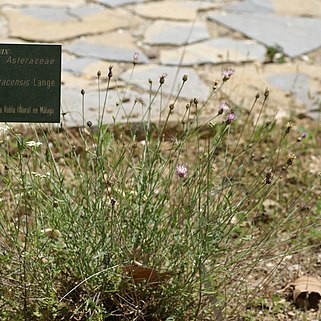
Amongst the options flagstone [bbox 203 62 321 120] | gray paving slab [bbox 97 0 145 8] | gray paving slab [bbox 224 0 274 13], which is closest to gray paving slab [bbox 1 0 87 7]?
gray paving slab [bbox 97 0 145 8]

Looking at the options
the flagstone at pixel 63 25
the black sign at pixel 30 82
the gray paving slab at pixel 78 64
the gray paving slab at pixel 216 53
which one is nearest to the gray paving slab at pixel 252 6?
the gray paving slab at pixel 216 53

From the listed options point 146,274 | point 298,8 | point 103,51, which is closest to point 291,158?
point 146,274

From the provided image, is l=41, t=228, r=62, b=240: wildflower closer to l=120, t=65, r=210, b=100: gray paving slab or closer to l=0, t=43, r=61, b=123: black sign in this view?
l=0, t=43, r=61, b=123: black sign

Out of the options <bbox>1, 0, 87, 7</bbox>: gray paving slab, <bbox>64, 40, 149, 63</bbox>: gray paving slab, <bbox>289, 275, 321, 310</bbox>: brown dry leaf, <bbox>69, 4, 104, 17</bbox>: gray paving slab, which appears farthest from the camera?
<bbox>1, 0, 87, 7</bbox>: gray paving slab

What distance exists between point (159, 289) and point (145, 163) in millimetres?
417

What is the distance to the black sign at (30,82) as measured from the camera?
2.40 metres

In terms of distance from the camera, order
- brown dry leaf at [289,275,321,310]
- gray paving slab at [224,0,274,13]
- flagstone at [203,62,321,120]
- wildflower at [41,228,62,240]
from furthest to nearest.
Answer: gray paving slab at [224,0,274,13] < flagstone at [203,62,321,120] < brown dry leaf at [289,275,321,310] < wildflower at [41,228,62,240]

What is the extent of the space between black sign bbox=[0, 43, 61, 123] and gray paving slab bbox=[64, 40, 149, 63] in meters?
2.52

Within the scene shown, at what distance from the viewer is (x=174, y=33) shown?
18.0 ft

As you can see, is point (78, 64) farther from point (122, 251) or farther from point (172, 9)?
point (122, 251)

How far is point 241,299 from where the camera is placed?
9.09 feet

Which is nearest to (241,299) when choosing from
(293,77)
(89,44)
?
(293,77)

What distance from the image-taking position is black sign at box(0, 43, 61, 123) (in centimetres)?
240

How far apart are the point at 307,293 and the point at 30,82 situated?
50.0 inches
